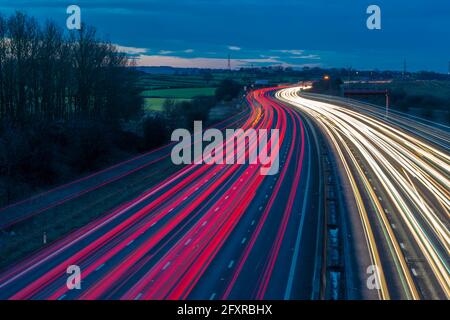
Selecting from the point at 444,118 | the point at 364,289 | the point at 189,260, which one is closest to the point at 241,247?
the point at 189,260

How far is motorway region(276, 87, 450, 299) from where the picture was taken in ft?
67.0

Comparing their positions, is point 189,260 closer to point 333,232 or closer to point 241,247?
point 241,247

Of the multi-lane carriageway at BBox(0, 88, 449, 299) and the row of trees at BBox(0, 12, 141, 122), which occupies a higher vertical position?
the row of trees at BBox(0, 12, 141, 122)

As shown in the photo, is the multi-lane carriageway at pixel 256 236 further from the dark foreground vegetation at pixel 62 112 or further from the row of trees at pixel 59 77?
the row of trees at pixel 59 77

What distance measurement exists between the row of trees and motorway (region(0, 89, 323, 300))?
888 inches

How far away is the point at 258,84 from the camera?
18550 centimetres

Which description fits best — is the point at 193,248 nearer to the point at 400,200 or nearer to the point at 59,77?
the point at 400,200

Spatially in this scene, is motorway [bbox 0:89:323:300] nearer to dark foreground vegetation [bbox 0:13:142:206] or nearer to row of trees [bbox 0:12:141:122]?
dark foreground vegetation [bbox 0:13:142:206]

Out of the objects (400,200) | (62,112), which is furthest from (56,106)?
(400,200)

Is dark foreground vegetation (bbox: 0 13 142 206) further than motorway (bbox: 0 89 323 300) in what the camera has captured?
Yes

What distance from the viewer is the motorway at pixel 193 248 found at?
1861 cm

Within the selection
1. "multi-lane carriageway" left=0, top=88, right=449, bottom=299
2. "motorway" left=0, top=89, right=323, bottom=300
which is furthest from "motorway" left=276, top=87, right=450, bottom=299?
"motorway" left=0, top=89, right=323, bottom=300
